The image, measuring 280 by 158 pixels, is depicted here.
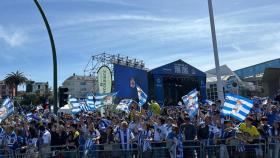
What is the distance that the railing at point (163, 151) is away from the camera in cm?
1070

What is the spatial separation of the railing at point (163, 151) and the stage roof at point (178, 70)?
2910 centimetres

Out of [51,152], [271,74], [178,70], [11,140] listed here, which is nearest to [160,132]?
[51,152]

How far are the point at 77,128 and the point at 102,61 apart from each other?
2529 cm

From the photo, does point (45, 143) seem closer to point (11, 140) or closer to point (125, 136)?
point (11, 140)

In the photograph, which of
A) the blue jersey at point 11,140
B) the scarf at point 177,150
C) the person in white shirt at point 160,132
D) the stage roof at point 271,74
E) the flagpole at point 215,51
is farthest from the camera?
the stage roof at point 271,74

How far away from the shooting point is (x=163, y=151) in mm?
11547

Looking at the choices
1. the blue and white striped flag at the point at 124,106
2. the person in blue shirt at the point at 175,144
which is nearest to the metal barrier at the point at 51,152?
the person in blue shirt at the point at 175,144

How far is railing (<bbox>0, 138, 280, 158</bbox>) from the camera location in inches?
421

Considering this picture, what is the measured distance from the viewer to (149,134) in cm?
1245

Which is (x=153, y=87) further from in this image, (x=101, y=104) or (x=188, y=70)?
(x=101, y=104)

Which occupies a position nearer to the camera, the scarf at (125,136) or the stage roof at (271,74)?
the scarf at (125,136)

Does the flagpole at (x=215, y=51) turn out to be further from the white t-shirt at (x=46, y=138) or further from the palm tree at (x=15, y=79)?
the palm tree at (x=15, y=79)

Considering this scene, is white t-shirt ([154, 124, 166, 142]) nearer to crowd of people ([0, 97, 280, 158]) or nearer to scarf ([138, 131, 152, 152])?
crowd of people ([0, 97, 280, 158])

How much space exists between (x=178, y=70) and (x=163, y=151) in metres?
32.7
